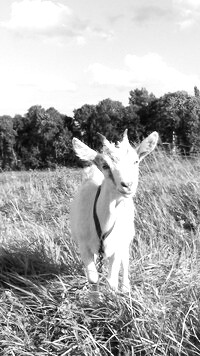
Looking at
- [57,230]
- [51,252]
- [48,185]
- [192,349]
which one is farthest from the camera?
[48,185]

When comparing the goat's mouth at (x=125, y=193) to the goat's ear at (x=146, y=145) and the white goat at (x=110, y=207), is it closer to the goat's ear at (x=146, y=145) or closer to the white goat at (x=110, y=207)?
the white goat at (x=110, y=207)

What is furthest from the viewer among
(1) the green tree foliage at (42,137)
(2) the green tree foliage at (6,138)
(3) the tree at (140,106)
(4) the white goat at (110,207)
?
(2) the green tree foliage at (6,138)

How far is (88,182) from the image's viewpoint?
4711 mm

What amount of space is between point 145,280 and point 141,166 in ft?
15.9

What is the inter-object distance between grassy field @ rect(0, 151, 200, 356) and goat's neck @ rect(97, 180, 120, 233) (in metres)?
0.48

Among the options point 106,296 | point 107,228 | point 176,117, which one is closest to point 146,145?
point 107,228

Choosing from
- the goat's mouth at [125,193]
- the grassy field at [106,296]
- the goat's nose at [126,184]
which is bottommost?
the grassy field at [106,296]

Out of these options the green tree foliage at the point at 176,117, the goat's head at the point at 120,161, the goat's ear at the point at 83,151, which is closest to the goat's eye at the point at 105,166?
the goat's head at the point at 120,161

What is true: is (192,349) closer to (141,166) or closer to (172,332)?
(172,332)

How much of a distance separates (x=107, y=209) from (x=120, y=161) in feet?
1.68

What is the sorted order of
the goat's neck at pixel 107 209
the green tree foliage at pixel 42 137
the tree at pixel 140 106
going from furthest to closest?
the green tree foliage at pixel 42 137
the tree at pixel 140 106
the goat's neck at pixel 107 209

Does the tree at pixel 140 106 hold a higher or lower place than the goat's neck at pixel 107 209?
higher

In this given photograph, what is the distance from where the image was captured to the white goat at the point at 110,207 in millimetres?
3609

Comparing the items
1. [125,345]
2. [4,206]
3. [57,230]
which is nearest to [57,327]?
[125,345]
